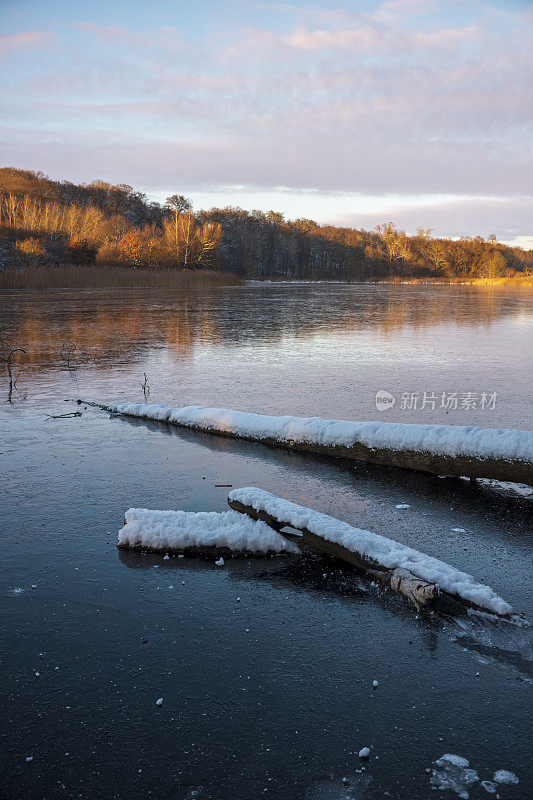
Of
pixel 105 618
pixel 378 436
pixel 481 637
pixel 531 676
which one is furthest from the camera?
pixel 378 436

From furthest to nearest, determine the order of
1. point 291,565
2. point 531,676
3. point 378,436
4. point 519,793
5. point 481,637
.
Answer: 1. point 378,436
2. point 291,565
3. point 481,637
4. point 531,676
5. point 519,793

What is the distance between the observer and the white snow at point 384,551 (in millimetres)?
4661

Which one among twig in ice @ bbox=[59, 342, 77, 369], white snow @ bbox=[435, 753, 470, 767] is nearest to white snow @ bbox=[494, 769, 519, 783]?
white snow @ bbox=[435, 753, 470, 767]

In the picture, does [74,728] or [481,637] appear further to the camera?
[481,637]

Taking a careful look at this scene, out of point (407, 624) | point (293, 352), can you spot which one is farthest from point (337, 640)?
point (293, 352)

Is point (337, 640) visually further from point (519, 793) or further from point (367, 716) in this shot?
point (519, 793)

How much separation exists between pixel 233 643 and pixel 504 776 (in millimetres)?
1914

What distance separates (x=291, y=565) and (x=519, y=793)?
2648 mm

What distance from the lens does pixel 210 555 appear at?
18.5 feet

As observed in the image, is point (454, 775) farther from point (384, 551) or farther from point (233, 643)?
point (384, 551)

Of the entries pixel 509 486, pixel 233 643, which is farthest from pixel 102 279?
pixel 233 643

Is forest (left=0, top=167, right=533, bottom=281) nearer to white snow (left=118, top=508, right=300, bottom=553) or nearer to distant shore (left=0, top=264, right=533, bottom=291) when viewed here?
distant shore (left=0, top=264, right=533, bottom=291)

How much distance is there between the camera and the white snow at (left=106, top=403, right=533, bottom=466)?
686cm

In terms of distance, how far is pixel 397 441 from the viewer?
7.70m
